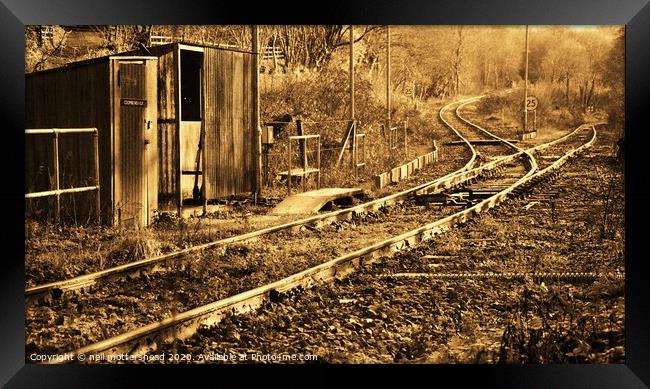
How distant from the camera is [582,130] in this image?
367 inches

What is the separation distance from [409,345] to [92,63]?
4.11m

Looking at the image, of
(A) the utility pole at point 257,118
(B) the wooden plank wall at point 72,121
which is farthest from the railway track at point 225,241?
(B) the wooden plank wall at point 72,121

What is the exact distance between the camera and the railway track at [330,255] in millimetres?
8047

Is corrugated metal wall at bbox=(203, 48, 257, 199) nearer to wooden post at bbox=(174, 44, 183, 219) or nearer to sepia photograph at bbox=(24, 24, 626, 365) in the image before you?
sepia photograph at bbox=(24, 24, 626, 365)

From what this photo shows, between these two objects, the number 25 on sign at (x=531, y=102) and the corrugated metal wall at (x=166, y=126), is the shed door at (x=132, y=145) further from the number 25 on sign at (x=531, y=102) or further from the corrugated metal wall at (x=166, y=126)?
the number 25 on sign at (x=531, y=102)

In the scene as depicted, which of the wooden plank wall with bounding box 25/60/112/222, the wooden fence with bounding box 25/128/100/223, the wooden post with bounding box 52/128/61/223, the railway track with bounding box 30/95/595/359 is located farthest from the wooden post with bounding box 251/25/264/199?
the wooden post with bounding box 52/128/61/223

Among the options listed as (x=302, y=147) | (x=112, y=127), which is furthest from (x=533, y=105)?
(x=112, y=127)

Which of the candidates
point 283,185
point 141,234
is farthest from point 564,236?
point 141,234

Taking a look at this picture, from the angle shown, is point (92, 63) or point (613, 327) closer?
point (613, 327)

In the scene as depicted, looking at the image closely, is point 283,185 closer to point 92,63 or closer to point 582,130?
point 92,63

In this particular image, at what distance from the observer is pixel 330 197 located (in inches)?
384

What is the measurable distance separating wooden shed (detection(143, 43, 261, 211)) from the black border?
1093 millimetres

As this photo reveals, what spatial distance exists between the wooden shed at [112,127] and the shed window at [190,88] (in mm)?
1280

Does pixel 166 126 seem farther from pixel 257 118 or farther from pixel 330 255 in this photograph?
pixel 330 255
